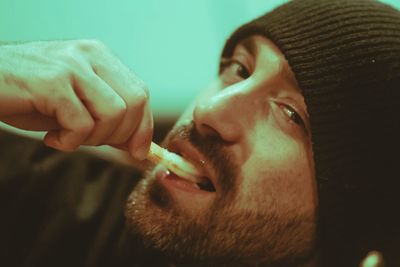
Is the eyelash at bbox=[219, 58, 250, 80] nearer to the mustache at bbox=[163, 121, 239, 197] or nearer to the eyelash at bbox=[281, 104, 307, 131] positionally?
the eyelash at bbox=[281, 104, 307, 131]

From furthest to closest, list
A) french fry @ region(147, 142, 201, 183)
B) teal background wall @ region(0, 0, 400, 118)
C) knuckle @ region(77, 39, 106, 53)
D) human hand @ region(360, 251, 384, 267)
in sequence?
teal background wall @ region(0, 0, 400, 118), human hand @ region(360, 251, 384, 267), french fry @ region(147, 142, 201, 183), knuckle @ region(77, 39, 106, 53)

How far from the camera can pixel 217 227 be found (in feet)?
3.46

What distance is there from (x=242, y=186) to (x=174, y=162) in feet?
0.61

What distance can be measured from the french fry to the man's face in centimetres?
2

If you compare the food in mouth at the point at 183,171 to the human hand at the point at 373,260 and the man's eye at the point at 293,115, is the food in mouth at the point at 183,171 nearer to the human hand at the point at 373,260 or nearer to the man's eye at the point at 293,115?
the man's eye at the point at 293,115

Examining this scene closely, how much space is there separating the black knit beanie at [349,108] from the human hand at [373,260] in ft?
0.34

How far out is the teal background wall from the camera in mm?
2121

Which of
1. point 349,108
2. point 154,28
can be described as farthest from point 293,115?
point 154,28

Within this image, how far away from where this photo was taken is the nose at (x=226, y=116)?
1049 mm

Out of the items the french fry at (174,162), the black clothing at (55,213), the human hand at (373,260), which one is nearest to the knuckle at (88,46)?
the french fry at (174,162)

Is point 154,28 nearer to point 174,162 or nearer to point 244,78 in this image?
point 244,78

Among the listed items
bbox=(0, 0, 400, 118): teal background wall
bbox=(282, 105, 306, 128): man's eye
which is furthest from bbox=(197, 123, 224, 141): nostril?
bbox=(0, 0, 400, 118): teal background wall

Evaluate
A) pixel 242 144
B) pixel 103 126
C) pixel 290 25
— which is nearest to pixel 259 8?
pixel 290 25

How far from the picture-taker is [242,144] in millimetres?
1071
